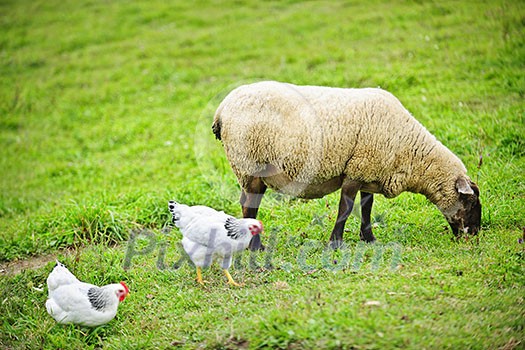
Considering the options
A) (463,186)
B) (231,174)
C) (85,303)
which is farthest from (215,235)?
(231,174)

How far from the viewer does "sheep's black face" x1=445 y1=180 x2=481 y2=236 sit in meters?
6.77

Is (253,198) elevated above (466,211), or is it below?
above

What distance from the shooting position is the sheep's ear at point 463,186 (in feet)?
21.7

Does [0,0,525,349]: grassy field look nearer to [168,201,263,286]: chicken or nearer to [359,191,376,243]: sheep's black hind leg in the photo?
[359,191,376,243]: sheep's black hind leg

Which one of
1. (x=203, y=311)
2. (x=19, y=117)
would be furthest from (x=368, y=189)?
(x=19, y=117)

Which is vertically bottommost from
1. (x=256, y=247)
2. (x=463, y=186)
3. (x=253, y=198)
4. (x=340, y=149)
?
(x=256, y=247)

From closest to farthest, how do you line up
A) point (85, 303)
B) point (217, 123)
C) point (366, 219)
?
point (85, 303) < point (366, 219) < point (217, 123)

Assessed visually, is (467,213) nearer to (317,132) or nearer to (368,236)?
(368,236)

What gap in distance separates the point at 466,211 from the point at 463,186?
34 centimetres

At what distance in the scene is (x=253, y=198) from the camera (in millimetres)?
7180

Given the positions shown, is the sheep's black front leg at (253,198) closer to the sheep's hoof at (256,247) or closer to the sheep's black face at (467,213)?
the sheep's hoof at (256,247)

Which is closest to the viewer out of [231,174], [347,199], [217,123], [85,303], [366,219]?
[85,303]

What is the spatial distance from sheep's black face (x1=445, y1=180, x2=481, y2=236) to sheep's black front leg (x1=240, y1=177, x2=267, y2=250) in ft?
7.52

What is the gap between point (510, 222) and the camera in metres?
7.14
